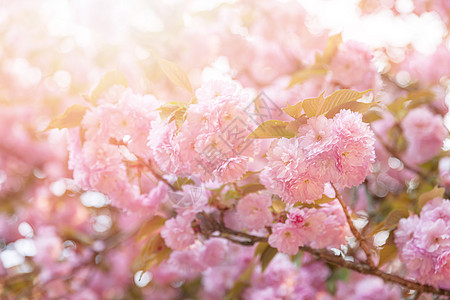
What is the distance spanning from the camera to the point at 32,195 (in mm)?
3234

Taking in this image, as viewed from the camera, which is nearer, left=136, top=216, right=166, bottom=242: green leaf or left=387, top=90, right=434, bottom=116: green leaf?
left=136, top=216, right=166, bottom=242: green leaf

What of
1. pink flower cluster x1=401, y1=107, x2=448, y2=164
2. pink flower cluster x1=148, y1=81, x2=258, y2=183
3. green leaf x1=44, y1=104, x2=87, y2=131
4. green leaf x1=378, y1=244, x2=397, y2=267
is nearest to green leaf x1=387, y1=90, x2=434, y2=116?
pink flower cluster x1=401, y1=107, x2=448, y2=164

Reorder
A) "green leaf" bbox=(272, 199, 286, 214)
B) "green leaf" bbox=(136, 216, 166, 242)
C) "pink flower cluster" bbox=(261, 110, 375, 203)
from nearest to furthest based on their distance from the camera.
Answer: "pink flower cluster" bbox=(261, 110, 375, 203)
"green leaf" bbox=(272, 199, 286, 214)
"green leaf" bbox=(136, 216, 166, 242)

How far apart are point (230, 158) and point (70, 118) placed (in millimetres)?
544

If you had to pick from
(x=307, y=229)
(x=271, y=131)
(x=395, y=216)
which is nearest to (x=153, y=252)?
(x=307, y=229)

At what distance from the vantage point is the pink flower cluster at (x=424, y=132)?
2.13m

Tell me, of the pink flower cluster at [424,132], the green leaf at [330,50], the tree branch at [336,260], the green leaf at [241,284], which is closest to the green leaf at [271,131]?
the tree branch at [336,260]

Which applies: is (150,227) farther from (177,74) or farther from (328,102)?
(328,102)

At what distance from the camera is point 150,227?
1.32m

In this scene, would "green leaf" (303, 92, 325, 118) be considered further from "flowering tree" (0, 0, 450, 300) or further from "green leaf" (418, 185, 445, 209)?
"green leaf" (418, 185, 445, 209)

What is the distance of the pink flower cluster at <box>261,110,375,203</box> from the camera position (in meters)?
0.88

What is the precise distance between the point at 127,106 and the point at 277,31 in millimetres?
1581

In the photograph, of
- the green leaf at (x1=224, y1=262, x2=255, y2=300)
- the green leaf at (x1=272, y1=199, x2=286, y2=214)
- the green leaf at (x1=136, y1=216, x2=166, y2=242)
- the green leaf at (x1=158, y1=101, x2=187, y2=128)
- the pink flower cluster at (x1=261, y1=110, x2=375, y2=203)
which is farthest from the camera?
the green leaf at (x1=224, y1=262, x2=255, y2=300)

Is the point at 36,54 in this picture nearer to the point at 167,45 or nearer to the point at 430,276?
the point at 167,45
